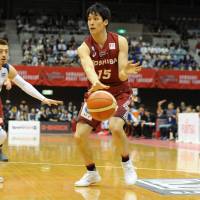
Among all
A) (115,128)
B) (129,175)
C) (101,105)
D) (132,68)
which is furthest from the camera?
(129,175)

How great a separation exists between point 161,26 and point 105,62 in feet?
97.4

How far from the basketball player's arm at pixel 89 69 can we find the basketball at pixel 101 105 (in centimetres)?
11

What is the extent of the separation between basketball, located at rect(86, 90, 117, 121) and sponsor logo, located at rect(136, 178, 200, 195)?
3.84 ft

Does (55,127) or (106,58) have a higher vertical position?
(106,58)

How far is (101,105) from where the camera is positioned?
18.6 ft

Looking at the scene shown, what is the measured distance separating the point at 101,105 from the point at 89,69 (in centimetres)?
54

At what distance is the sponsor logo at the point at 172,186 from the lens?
5863mm

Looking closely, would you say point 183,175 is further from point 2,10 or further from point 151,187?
point 2,10

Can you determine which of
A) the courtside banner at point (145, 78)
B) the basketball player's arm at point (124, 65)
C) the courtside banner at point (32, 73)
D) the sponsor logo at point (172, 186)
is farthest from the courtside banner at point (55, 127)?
the basketball player's arm at point (124, 65)

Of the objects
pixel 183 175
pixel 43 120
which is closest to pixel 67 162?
pixel 183 175

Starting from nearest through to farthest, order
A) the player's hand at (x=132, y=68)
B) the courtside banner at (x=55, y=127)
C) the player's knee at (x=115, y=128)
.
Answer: the player's hand at (x=132, y=68) → the player's knee at (x=115, y=128) → the courtside banner at (x=55, y=127)

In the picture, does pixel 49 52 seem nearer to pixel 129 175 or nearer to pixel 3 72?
pixel 3 72

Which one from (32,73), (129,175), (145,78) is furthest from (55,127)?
(129,175)

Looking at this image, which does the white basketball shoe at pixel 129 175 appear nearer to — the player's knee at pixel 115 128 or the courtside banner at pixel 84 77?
the player's knee at pixel 115 128
